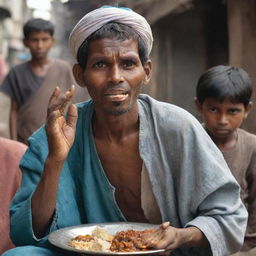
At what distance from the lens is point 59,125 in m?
3.30

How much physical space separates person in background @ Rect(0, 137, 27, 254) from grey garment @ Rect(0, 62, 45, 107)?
12.3 feet

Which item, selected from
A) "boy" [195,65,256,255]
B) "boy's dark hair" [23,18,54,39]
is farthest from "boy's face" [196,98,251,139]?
"boy's dark hair" [23,18,54,39]

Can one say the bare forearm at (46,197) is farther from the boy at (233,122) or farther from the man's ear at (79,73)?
the boy at (233,122)

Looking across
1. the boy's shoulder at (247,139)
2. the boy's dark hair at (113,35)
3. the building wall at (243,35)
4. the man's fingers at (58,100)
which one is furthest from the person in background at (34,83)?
the man's fingers at (58,100)

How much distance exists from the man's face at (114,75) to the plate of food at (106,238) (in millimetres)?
530

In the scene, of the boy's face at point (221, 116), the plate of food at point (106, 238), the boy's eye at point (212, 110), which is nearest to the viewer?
the plate of food at point (106, 238)

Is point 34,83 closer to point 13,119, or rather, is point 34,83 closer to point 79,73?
point 13,119

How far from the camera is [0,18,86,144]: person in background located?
793cm

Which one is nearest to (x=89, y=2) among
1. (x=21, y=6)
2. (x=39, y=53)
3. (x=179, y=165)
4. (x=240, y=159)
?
(x=39, y=53)

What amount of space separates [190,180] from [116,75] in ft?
1.93

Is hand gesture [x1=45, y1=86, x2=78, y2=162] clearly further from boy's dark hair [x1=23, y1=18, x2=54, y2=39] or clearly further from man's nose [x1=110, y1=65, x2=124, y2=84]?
boy's dark hair [x1=23, y1=18, x2=54, y2=39]

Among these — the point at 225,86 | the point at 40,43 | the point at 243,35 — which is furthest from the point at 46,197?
the point at 40,43

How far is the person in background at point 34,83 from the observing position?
26.0 ft

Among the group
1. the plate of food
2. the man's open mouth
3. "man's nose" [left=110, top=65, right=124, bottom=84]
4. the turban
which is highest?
the turban
